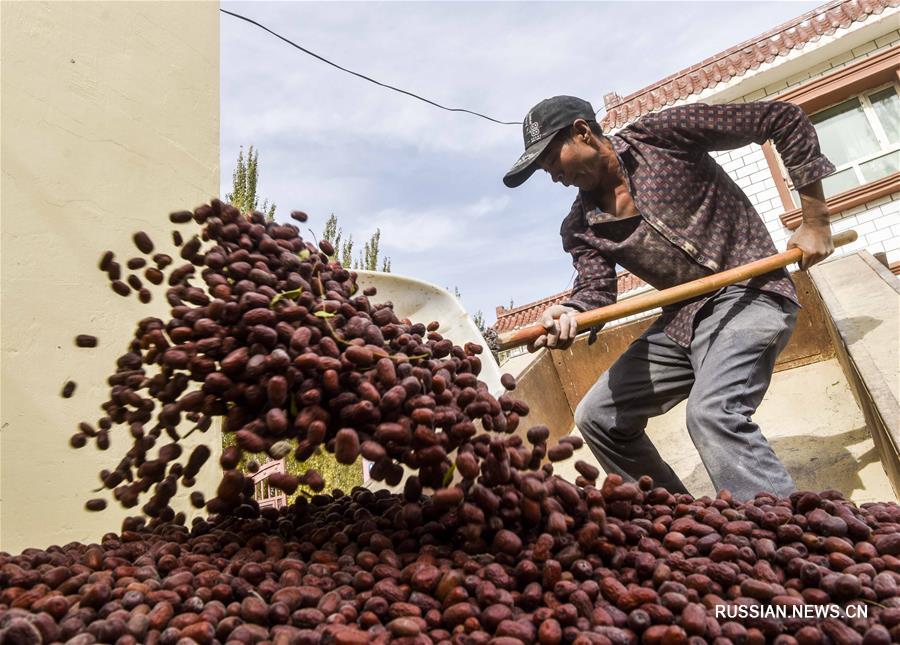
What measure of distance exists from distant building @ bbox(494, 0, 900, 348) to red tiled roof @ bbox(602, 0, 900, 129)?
0.02 m

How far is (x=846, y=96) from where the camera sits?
31.6 feet

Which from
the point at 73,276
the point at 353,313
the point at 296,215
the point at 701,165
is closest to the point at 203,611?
the point at 353,313

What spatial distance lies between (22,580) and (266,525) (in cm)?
50

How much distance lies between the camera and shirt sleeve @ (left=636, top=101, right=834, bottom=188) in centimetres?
238

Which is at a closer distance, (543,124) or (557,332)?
(557,332)

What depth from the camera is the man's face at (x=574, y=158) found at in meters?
2.56

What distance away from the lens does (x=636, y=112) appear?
10688 mm

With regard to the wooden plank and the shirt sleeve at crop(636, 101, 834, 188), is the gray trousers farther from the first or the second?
the shirt sleeve at crop(636, 101, 834, 188)

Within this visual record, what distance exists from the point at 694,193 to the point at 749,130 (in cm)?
→ 30

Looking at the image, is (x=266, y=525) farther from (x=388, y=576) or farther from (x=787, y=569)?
(x=787, y=569)

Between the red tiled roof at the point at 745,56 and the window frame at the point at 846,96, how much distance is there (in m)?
0.61

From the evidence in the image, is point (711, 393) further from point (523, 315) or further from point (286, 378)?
point (523, 315)

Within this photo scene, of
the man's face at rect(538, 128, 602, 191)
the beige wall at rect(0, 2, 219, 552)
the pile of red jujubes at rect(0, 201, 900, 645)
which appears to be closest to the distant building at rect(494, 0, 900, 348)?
the man's face at rect(538, 128, 602, 191)

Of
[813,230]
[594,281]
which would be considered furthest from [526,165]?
[813,230]
